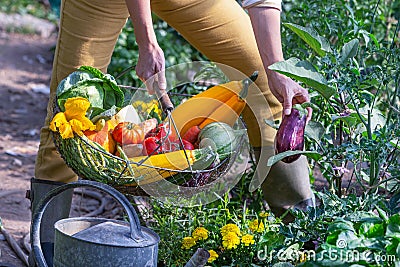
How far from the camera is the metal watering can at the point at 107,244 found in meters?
1.92

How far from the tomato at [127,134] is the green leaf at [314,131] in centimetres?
55

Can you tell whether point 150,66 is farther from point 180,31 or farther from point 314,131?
point 314,131

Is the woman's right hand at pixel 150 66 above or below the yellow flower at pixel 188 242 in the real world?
above

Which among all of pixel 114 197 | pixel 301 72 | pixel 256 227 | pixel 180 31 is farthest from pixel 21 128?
pixel 301 72

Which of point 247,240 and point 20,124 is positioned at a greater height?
point 20,124

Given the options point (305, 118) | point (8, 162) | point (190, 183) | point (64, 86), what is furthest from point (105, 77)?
point (8, 162)

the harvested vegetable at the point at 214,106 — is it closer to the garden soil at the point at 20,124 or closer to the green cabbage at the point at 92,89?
the green cabbage at the point at 92,89

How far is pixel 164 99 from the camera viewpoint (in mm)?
2160

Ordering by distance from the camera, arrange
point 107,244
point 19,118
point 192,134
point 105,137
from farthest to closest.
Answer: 1. point 19,118
2. point 192,134
3. point 105,137
4. point 107,244

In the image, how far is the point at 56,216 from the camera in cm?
265

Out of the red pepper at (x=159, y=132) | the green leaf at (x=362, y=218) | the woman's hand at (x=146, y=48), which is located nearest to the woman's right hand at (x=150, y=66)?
the woman's hand at (x=146, y=48)

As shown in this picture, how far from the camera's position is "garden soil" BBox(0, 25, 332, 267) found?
3307 millimetres

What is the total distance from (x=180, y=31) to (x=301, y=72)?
0.70 m

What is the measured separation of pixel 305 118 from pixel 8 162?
2366 millimetres
